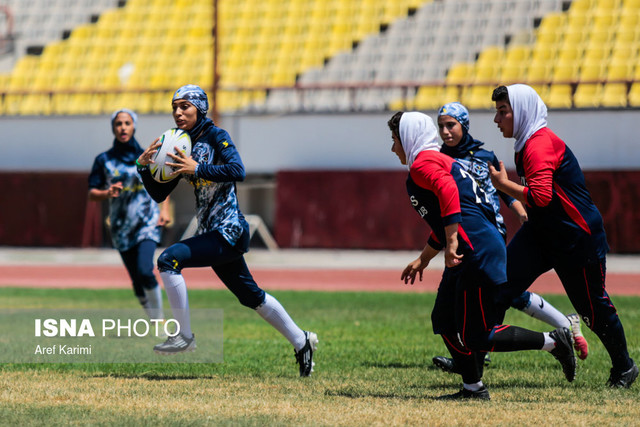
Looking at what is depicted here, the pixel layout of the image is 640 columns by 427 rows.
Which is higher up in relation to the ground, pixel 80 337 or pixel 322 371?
pixel 322 371

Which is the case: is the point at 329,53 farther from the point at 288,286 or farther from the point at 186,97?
the point at 186,97

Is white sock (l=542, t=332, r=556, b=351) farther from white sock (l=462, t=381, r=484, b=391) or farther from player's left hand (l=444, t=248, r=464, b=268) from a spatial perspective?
player's left hand (l=444, t=248, r=464, b=268)

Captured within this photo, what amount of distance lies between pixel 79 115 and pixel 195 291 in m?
12.0

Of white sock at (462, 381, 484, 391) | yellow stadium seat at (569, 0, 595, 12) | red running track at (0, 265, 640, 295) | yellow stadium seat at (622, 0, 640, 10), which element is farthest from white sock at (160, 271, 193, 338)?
yellow stadium seat at (622, 0, 640, 10)

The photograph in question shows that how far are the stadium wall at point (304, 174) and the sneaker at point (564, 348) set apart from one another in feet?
50.8

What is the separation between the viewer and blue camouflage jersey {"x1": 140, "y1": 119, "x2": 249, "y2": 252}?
22.3 feet

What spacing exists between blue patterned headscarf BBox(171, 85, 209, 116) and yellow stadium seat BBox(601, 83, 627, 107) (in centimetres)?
1641

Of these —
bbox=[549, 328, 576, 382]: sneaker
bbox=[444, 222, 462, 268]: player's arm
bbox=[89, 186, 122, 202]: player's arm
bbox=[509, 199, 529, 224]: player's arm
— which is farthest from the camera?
bbox=[89, 186, 122, 202]: player's arm

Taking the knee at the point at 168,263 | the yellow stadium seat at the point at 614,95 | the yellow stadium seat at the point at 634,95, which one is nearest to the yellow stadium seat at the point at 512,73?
the yellow stadium seat at the point at 614,95

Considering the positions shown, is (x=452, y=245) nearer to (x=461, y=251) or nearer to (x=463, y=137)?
(x=461, y=251)

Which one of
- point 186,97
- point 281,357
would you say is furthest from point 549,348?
point 186,97

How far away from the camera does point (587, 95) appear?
2208cm

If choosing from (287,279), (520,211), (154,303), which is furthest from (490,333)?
(287,279)

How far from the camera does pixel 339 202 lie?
2327 cm
